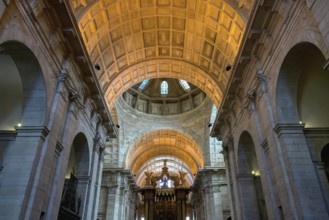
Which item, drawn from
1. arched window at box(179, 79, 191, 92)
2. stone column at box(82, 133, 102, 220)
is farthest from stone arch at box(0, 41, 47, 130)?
arched window at box(179, 79, 191, 92)

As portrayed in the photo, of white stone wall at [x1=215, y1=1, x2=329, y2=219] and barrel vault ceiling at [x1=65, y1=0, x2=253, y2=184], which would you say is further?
barrel vault ceiling at [x1=65, y1=0, x2=253, y2=184]

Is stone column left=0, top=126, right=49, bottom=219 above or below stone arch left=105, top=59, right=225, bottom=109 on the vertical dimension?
Result: below

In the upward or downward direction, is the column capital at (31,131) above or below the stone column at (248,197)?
above

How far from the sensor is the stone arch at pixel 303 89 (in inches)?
354

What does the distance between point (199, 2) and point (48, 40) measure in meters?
7.90

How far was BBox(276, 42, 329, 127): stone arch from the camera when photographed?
29.5 feet

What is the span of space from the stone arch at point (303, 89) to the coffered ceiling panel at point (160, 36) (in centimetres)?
387

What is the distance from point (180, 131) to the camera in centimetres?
3025

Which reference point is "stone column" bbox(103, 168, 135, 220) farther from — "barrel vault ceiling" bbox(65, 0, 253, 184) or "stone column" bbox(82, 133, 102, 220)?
"barrel vault ceiling" bbox(65, 0, 253, 184)

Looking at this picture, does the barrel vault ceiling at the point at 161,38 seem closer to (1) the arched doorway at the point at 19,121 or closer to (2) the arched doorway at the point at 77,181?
(1) the arched doorway at the point at 19,121

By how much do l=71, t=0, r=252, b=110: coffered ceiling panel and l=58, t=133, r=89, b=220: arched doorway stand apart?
388cm

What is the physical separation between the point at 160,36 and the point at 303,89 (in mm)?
9062

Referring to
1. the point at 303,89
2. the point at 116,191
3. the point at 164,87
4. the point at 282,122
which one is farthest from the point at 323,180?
the point at 164,87

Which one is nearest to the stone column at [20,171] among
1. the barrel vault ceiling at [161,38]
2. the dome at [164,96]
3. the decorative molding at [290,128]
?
the barrel vault ceiling at [161,38]
